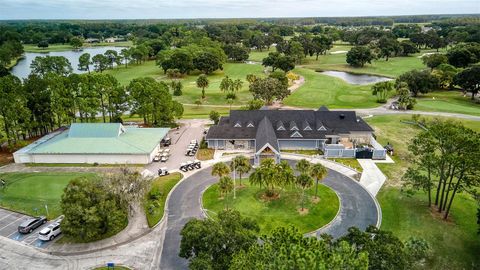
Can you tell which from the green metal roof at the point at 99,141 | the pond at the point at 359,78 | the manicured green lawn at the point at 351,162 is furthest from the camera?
the pond at the point at 359,78

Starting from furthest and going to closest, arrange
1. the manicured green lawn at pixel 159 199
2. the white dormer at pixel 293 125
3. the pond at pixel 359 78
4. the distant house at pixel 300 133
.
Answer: the pond at pixel 359 78 → the white dormer at pixel 293 125 → the distant house at pixel 300 133 → the manicured green lawn at pixel 159 199

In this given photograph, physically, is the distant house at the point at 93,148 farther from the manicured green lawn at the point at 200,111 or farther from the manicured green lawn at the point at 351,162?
the manicured green lawn at the point at 351,162

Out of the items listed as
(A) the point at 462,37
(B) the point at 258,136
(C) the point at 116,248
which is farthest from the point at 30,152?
(A) the point at 462,37

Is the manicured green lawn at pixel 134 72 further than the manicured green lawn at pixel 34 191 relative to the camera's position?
Yes

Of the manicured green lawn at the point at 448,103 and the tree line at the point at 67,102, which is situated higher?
the tree line at the point at 67,102

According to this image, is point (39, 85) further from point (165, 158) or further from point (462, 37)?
point (462, 37)

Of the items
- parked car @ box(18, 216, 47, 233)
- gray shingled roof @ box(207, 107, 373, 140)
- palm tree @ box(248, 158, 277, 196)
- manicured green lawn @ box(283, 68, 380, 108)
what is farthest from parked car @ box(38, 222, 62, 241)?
manicured green lawn @ box(283, 68, 380, 108)

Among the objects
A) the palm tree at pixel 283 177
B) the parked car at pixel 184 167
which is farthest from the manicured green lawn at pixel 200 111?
the palm tree at pixel 283 177
